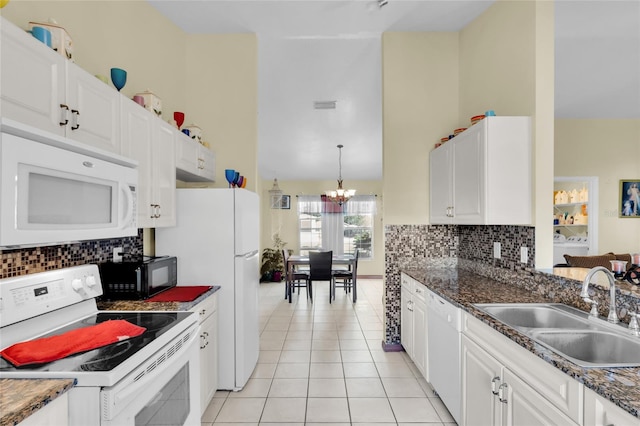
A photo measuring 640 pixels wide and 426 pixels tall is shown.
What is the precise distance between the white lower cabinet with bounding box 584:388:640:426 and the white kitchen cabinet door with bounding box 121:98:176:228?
217 centimetres

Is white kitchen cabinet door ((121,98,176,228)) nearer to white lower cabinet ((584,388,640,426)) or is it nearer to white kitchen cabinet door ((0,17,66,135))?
white kitchen cabinet door ((0,17,66,135))

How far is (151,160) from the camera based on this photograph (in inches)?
81.7

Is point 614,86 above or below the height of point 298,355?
above

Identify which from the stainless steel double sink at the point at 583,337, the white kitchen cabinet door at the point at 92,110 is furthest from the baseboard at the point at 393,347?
the white kitchen cabinet door at the point at 92,110

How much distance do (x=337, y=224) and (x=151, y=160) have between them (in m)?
6.27

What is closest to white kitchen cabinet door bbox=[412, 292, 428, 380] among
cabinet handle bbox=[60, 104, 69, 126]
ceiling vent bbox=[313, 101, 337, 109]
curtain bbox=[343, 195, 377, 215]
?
cabinet handle bbox=[60, 104, 69, 126]

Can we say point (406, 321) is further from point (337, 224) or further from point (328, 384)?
point (337, 224)

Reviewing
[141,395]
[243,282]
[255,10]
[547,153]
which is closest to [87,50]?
[255,10]

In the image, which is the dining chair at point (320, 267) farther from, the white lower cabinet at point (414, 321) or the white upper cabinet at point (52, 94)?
the white upper cabinet at point (52, 94)

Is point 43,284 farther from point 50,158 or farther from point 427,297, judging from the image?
point 427,297

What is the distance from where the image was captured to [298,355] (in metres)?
3.27

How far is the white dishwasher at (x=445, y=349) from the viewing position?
196cm

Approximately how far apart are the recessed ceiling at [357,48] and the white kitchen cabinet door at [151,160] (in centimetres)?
136

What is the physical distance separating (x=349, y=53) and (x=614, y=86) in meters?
3.20
